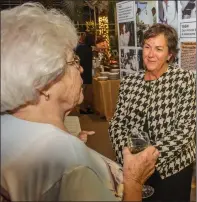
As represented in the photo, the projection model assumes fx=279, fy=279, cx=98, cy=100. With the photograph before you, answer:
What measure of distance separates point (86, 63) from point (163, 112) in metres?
0.34

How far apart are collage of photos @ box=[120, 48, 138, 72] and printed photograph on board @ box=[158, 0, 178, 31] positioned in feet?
0.54

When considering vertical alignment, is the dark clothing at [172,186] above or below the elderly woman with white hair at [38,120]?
below

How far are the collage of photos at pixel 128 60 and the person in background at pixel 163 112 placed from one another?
0.10 feet

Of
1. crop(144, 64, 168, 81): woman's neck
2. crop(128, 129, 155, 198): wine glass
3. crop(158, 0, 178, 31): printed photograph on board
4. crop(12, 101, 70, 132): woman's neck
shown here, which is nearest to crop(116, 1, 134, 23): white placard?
crop(158, 0, 178, 31): printed photograph on board

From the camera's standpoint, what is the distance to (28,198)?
1.85 feet

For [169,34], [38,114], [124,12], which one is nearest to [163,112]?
[169,34]

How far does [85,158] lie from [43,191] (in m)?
0.10

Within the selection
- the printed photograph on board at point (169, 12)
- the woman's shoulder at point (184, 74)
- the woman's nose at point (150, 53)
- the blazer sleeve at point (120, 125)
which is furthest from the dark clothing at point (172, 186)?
the printed photograph on board at point (169, 12)

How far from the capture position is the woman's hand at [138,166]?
711 millimetres

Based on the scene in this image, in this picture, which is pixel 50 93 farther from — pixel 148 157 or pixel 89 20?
pixel 89 20

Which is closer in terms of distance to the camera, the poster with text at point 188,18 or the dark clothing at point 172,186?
the poster with text at point 188,18

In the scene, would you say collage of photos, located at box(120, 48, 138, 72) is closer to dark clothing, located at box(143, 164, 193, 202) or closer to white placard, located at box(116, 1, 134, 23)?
white placard, located at box(116, 1, 134, 23)

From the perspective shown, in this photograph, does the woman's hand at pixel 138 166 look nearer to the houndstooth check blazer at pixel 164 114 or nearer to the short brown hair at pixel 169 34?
the houndstooth check blazer at pixel 164 114

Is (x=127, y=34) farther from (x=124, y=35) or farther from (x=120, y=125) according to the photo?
(x=120, y=125)
